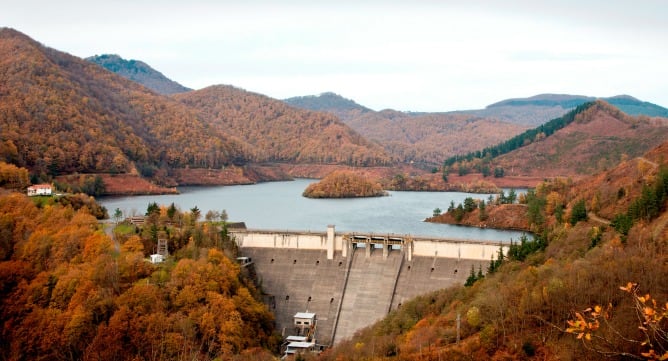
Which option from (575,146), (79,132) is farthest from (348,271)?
(575,146)

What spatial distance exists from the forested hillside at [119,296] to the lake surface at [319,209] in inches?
611

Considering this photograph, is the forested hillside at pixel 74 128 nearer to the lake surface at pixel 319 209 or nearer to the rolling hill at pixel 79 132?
the rolling hill at pixel 79 132

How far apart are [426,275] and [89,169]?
9248 centimetres

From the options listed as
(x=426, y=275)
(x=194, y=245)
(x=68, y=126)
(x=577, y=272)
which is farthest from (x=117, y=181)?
(x=577, y=272)

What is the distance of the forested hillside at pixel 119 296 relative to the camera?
129 feet

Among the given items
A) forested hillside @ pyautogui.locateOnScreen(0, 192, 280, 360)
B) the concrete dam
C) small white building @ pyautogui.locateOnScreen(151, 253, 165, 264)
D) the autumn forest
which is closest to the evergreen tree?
the autumn forest

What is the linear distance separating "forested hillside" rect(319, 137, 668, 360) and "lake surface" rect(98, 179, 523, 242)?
22.4 m

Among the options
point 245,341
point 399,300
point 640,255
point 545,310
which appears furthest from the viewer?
point 399,300

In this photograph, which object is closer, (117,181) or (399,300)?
(399,300)

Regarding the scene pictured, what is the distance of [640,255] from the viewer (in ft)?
104

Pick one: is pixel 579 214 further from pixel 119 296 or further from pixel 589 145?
pixel 589 145

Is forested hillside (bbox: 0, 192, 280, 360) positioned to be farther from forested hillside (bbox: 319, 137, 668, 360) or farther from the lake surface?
the lake surface

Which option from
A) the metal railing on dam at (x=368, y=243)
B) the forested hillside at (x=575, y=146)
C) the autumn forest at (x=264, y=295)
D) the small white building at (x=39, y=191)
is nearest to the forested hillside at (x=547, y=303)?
the autumn forest at (x=264, y=295)

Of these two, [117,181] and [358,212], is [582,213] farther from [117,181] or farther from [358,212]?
[117,181]
